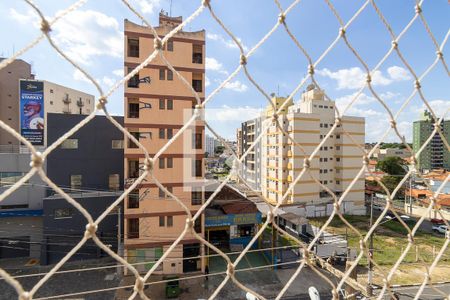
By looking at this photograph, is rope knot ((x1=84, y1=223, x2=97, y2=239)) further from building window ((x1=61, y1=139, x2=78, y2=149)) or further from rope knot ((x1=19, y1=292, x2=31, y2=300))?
building window ((x1=61, y1=139, x2=78, y2=149))

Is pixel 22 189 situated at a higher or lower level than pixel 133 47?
lower

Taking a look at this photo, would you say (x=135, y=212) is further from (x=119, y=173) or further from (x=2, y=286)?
(x=2, y=286)

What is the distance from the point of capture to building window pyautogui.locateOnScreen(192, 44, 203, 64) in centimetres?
484

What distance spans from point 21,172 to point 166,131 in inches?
157

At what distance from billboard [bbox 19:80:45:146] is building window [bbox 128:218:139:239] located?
19.4 feet

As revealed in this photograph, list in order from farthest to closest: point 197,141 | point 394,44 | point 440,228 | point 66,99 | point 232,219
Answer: point 66,99
point 440,228
point 232,219
point 197,141
point 394,44

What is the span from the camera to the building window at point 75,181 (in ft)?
19.1

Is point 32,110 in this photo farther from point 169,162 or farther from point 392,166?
point 392,166

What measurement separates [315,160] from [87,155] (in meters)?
7.22

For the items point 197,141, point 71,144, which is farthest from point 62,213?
point 197,141

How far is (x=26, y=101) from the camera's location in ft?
29.8

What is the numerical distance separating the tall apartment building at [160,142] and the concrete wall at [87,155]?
1412 mm

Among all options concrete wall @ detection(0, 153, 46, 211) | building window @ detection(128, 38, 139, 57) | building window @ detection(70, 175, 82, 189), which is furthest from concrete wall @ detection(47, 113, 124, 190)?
building window @ detection(128, 38, 139, 57)

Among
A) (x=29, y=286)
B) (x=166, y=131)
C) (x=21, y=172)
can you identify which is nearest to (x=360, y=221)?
(x=166, y=131)
